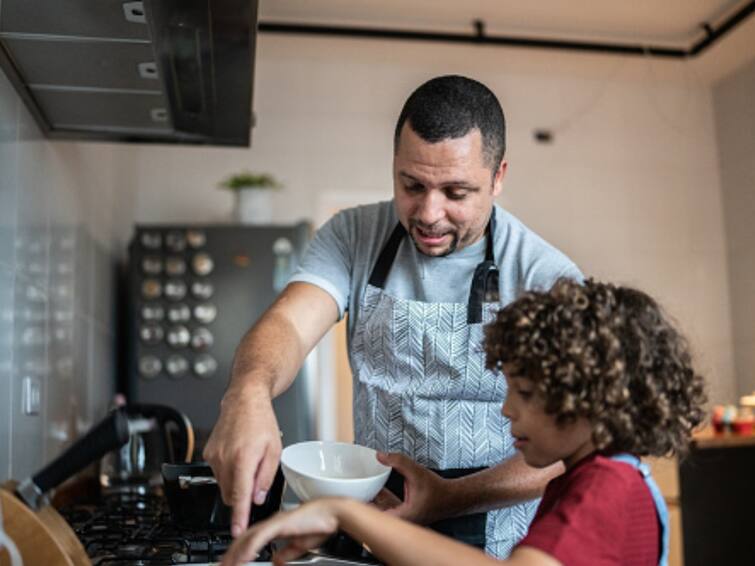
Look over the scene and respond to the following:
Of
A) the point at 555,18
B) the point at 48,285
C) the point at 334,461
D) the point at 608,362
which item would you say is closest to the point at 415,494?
the point at 334,461

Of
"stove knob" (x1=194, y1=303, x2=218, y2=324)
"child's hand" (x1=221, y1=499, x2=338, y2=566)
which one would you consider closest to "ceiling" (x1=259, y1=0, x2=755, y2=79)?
"stove knob" (x1=194, y1=303, x2=218, y2=324)

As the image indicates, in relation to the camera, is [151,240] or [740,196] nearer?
[740,196]

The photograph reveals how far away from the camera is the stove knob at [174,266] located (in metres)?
3.15

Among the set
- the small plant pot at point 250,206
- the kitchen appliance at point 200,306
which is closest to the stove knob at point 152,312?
the kitchen appliance at point 200,306

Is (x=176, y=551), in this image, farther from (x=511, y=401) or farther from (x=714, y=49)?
(x=714, y=49)

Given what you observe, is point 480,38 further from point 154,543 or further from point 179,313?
point 154,543

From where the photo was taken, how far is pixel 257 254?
10.5 ft

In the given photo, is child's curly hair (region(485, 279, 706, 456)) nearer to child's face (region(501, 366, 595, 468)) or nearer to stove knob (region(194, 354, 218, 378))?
child's face (region(501, 366, 595, 468))

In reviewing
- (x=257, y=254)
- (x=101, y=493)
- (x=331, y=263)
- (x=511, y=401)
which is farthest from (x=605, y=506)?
(x=257, y=254)

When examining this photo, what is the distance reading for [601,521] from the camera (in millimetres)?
767

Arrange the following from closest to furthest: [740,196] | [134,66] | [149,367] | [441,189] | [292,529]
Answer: [292,529]
[441,189]
[134,66]
[740,196]
[149,367]

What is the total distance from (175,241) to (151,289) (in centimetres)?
19

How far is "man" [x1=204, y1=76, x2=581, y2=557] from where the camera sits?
46.4 inches

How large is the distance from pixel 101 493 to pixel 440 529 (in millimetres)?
1026
